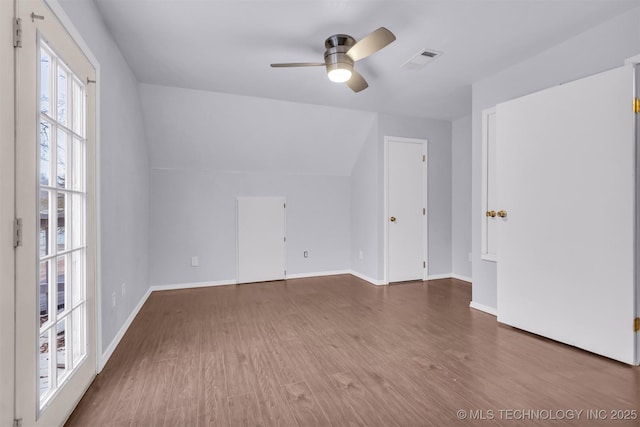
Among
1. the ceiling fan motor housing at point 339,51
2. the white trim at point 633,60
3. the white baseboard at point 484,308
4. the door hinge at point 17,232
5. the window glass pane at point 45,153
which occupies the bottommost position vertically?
the white baseboard at point 484,308

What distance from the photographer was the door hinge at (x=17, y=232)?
115 centimetres

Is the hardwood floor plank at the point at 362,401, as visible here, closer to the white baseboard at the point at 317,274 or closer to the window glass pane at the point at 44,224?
the window glass pane at the point at 44,224

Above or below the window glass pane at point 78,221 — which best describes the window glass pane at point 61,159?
above

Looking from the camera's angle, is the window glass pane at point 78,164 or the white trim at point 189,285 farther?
the white trim at point 189,285

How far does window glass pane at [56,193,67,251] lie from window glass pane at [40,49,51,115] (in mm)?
425

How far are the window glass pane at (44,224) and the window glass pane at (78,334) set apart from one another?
490 millimetres

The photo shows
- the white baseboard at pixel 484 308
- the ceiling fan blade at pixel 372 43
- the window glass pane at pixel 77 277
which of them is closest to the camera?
the window glass pane at pixel 77 277

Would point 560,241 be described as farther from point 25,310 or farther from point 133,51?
point 133,51

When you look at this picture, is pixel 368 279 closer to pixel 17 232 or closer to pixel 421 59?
pixel 421 59

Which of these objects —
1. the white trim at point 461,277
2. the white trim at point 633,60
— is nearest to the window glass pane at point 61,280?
the white trim at point 633,60

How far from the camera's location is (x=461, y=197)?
467cm

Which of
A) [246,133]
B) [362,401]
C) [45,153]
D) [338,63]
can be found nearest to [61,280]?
[45,153]

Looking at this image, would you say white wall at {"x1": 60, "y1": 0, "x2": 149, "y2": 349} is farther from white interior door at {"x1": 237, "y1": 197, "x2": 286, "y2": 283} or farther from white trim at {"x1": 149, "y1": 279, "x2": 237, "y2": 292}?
white interior door at {"x1": 237, "y1": 197, "x2": 286, "y2": 283}

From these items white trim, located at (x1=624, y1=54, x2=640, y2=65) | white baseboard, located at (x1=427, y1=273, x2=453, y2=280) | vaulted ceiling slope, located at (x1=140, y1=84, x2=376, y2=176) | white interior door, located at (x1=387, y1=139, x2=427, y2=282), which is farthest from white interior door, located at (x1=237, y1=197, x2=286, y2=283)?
white trim, located at (x1=624, y1=54, x2=640, y2=65)
